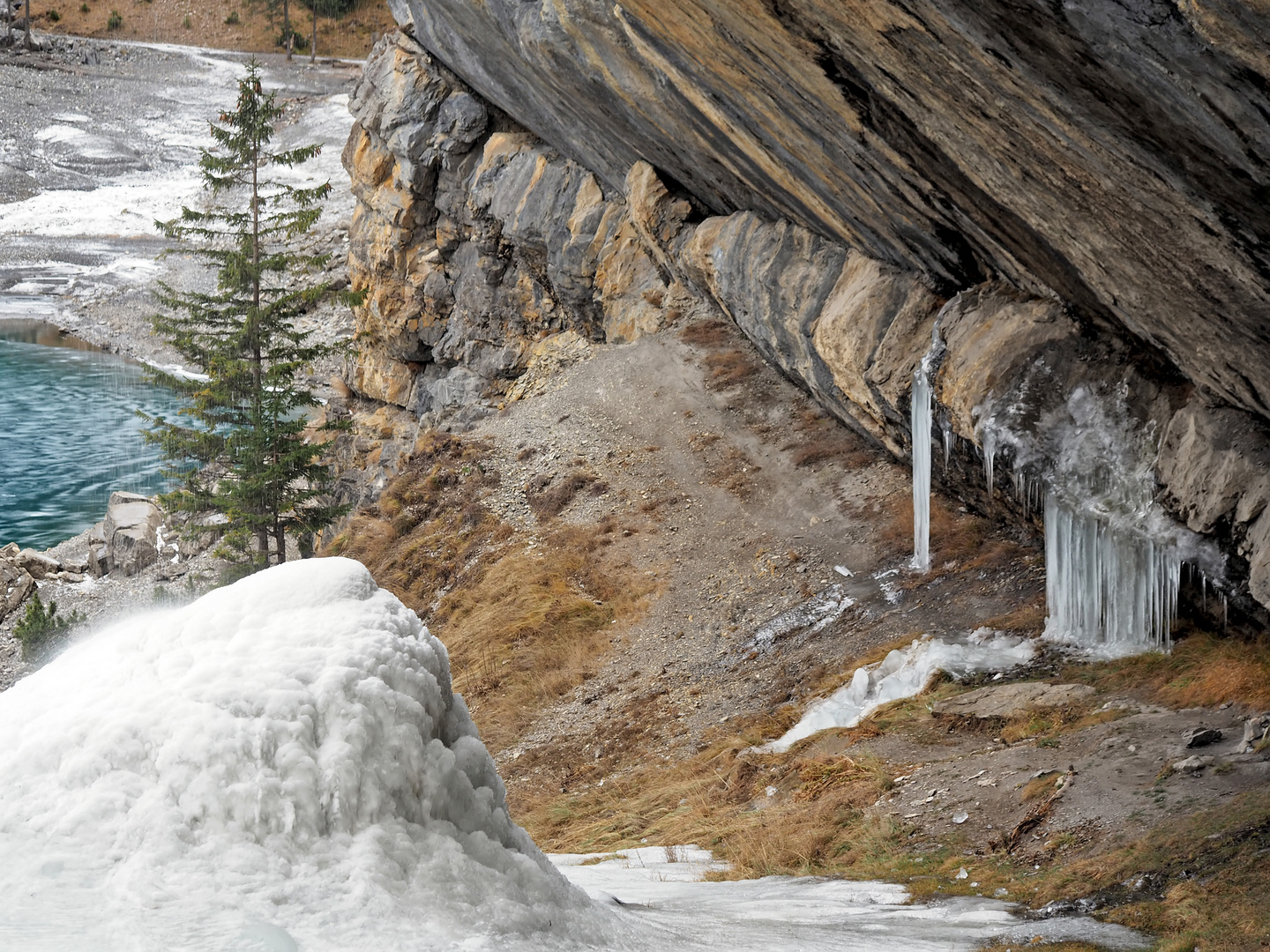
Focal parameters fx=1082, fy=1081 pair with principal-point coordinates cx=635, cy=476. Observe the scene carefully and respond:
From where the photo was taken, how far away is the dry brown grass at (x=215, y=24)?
312 ft

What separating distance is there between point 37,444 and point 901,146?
39.6 metres

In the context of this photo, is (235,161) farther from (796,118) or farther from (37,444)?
(796,118)

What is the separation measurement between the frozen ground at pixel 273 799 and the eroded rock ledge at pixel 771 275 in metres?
5.76

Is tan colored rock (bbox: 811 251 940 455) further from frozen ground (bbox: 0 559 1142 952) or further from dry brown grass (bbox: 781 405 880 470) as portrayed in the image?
frozen ground (bbox: 0 559 1142 952)

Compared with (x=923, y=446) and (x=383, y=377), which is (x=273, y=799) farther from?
(x=383, y=377)

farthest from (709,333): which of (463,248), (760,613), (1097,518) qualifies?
(1097,518)

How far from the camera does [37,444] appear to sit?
41938mm

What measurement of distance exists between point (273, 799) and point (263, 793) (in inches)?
2.3

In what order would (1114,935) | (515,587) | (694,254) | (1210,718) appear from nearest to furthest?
(1114,935), (1210,718), (515,587), (694,254)

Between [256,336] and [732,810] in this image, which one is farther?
[256,336]

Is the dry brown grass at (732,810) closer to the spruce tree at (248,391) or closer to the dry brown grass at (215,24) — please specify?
the spruce tree at (248,391)

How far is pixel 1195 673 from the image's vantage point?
11.8 m

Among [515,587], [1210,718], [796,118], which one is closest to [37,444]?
[515,587]

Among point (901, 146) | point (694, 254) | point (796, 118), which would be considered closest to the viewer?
point (901, 146)
